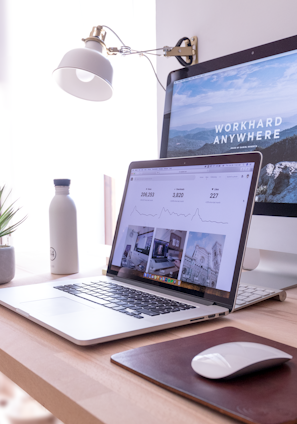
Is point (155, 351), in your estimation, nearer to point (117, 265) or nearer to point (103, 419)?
point (103, 419)

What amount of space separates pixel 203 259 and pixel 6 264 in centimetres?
47

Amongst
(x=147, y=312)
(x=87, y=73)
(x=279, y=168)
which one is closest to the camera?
(x=147, y=312)

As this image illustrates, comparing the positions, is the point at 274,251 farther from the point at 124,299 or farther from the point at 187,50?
the point at 187,50

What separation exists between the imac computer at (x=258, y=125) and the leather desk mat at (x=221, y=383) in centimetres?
42

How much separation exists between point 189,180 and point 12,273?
0.46 m

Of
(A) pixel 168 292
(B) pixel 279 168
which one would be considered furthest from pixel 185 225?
(B) pixel 279 168

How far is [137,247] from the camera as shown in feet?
2.63

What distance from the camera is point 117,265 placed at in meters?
0.83

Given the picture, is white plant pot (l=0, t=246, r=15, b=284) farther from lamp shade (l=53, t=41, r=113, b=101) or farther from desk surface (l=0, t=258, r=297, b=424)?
lamp shade (l=53, t=41, r=113, b=101)

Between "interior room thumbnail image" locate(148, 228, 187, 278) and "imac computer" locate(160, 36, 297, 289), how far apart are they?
0.23m

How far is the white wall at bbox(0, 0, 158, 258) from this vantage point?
247 cm

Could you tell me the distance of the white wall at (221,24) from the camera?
1.19 metres

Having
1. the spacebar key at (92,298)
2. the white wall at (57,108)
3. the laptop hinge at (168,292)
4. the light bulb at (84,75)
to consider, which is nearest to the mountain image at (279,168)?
the laptop hinge at (168,292)

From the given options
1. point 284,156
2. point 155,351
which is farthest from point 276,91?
point 155,351
